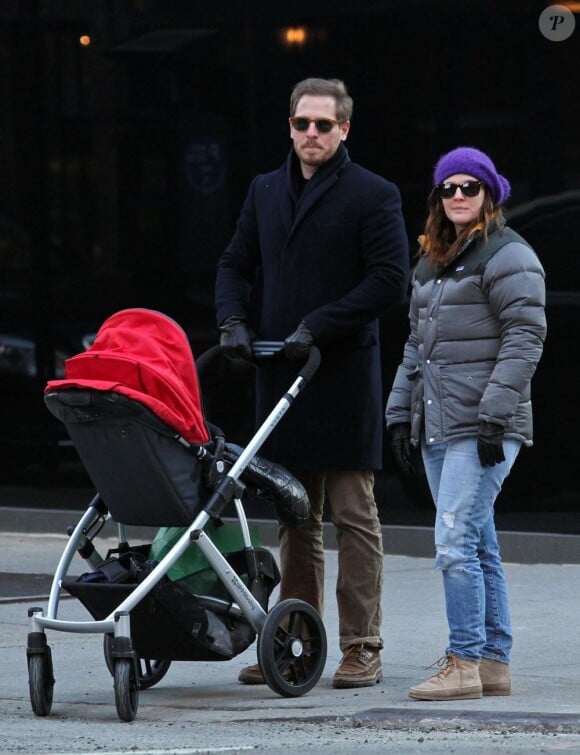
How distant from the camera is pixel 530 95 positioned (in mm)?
9641

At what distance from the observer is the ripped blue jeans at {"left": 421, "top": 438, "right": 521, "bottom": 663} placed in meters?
6.23

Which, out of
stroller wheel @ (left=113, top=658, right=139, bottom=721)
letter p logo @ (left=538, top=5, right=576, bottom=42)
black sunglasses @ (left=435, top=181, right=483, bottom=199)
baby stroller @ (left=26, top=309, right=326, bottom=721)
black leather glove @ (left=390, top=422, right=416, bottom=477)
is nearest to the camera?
stroller wheel @ (left=113, top=658, right=139, bottom=721)

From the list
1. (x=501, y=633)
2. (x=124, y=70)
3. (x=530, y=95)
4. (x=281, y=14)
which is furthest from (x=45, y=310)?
(x=501, y=633)

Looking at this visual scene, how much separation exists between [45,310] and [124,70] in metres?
1.52

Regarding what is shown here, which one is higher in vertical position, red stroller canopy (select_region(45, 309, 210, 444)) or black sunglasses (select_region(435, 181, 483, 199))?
black sunglasses (select_region(435, 181, 483, 199))

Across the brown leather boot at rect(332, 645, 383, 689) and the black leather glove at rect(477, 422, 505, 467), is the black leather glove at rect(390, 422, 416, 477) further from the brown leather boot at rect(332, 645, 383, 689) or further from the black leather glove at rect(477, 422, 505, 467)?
the brown leather boot at rect(332, 645, 383, 689)

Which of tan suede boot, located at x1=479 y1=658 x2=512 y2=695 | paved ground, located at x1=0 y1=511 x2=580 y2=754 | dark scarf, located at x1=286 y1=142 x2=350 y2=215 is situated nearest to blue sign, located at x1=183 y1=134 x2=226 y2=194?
paved ground, located at x1=0 y1=511 x2=580 y2=754

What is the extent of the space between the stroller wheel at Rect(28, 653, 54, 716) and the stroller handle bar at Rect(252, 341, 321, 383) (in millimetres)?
1310

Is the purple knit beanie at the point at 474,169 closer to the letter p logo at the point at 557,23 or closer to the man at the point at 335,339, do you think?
the man at the point at 335,339

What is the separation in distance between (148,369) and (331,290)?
0.95 metres

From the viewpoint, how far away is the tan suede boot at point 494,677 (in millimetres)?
6434

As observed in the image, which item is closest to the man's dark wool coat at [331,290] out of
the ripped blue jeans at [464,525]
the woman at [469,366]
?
the woman at [469,366]

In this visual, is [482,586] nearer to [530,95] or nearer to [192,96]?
[530,95]

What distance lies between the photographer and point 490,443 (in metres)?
6.09
